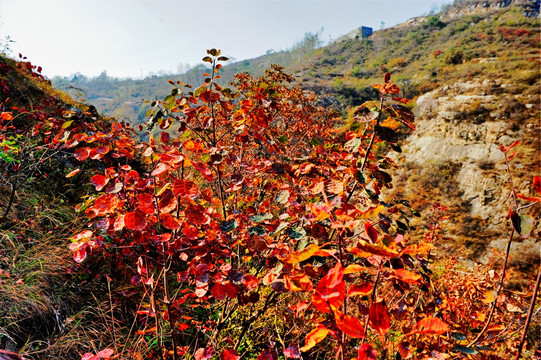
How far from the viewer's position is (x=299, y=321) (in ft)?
6.60

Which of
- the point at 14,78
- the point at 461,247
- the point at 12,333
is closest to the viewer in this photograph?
the point at 12,333

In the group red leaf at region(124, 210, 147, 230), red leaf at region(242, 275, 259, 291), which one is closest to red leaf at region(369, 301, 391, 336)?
red leaf at region(242, 275, 259, 291)

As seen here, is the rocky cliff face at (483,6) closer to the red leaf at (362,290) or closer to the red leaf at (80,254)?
the red leaf at (362,290)

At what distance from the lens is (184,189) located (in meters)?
0.99

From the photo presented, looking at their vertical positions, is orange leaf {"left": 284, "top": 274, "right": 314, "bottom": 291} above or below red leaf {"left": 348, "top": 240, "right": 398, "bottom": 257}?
below

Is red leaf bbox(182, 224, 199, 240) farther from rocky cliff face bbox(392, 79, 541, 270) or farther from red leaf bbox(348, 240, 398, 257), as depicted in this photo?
rocky cliff face bbox(392, 79, 541, 270)

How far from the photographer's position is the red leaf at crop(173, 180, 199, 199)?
98 centimetres

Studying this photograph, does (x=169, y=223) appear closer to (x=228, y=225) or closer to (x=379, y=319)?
(x=228, y=225)

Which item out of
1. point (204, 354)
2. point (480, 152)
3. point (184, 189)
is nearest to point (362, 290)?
point (184, 189)

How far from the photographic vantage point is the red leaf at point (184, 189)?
98cm

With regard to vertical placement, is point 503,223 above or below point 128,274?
below

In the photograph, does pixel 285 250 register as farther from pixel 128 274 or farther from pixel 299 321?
Answer: pixel 128 274

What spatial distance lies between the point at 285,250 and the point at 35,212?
294 centimetres

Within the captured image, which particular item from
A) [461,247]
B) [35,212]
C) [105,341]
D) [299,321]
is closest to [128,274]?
[105,341]
